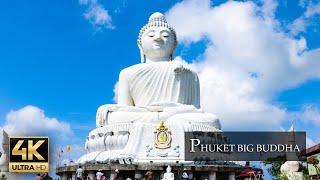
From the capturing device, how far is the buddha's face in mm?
28812

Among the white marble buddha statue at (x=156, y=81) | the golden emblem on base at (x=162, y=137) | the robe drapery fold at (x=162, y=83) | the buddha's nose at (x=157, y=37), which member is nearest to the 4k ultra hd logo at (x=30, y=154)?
the golden emblem on base at (x=162, y=137)

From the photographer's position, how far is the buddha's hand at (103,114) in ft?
84.7

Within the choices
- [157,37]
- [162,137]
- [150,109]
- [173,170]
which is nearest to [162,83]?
[150,109]

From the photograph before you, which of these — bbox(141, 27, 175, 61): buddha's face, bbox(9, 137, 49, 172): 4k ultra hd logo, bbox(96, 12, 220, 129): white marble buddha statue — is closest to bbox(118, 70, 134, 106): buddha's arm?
bbox(96, 12, 220, 129): white marble buddha statue

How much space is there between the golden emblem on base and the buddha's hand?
279 cm

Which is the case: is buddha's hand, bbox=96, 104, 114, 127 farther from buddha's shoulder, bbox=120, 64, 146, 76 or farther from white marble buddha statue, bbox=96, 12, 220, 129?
buddha's shoulder, bbox=120, 64, 146, 76

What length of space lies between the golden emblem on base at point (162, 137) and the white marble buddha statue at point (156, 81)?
174cm

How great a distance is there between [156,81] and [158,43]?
2200 mm

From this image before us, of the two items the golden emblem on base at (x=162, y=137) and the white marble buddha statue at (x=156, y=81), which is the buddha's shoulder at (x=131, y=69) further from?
the golden emblem on base at (x=162, y=137)

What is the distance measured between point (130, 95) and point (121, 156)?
5535 mm

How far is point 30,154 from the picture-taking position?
25.8 feet

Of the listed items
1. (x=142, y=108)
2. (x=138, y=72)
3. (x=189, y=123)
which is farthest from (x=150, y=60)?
(x=189, y=123)

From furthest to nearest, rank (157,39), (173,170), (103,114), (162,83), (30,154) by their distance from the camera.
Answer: (157,39), (162,83), (103,114), (173,170), (30,154)

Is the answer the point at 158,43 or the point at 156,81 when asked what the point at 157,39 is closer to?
the point at 158,43
